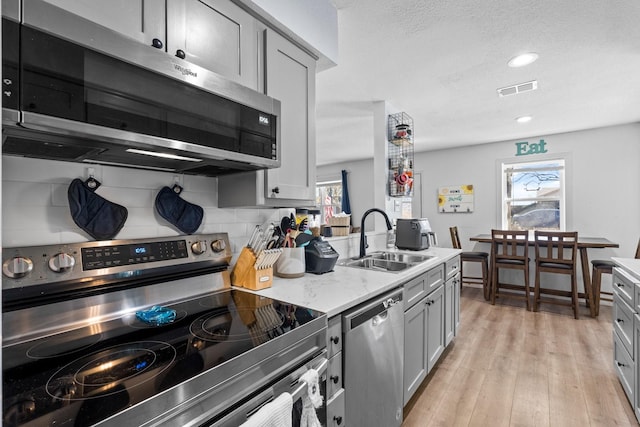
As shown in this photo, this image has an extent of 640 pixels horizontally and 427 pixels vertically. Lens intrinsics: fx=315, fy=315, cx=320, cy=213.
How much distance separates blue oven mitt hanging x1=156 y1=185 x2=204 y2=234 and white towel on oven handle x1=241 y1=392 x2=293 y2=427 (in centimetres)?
82

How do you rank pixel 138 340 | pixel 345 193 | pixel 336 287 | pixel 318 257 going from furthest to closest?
pixel 345 193 → pixel 318 257 → pixel 336 287 → pixel 138 340

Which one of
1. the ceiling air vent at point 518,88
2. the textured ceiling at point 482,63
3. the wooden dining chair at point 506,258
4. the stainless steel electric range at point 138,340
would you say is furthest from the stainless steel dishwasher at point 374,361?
the wooden dining chair at point 506,258

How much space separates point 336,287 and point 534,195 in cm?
428

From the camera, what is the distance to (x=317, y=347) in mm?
1107

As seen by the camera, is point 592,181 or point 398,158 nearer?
point 398,158

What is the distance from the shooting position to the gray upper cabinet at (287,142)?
1441 millimetres

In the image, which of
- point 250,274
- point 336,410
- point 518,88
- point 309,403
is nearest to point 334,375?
point 336,410

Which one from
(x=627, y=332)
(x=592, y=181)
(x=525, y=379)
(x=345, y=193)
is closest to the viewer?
(x=627, y=332)

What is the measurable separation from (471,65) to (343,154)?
135 inches

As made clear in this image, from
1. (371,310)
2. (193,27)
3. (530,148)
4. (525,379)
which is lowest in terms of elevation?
(525,379)

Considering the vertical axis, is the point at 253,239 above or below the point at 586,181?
below

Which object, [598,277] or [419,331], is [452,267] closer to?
[419,331]

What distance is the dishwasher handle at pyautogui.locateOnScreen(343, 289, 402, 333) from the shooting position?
1.28 metres

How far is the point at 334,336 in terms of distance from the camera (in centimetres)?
121
